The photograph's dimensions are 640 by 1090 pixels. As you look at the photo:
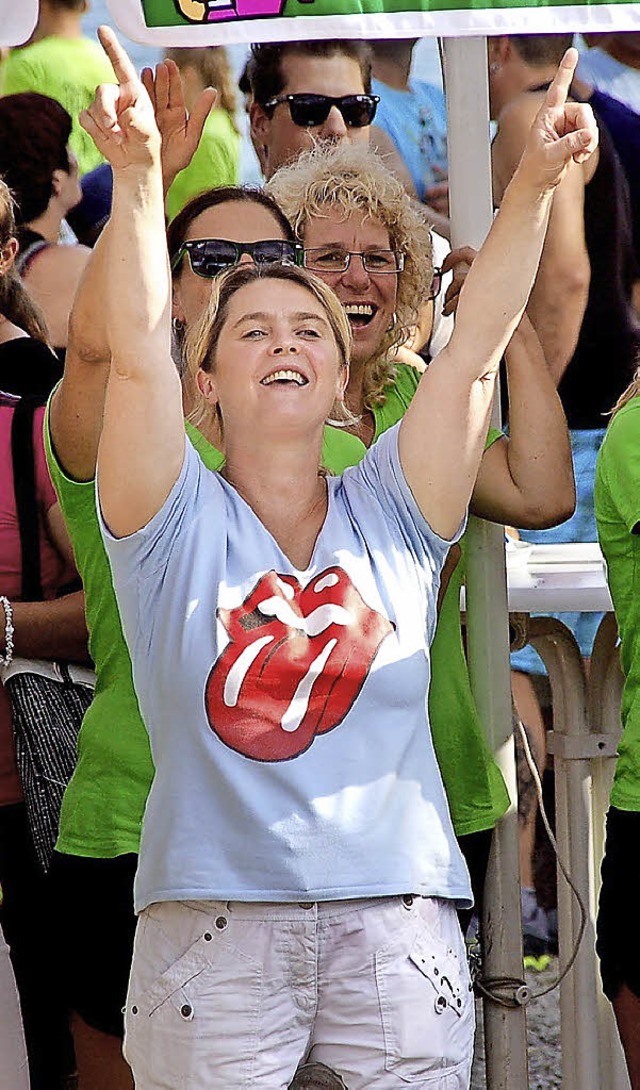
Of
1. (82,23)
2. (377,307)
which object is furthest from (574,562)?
(82,23)

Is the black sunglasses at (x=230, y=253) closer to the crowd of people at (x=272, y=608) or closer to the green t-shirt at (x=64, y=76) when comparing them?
the crowd of people at (x=272, y=608)

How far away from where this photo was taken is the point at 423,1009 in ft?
5.61

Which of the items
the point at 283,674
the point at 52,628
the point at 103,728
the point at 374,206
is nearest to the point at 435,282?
the point at 374,206

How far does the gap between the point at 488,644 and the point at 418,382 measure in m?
0.42

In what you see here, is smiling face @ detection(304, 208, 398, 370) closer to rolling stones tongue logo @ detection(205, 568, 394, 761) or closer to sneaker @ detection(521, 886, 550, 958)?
rolling stones tongue logo @ detection(205, 568, 394, 761)

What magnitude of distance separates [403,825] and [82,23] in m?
2.92

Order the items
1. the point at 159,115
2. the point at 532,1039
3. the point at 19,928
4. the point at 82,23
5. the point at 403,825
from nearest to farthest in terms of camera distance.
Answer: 1. the point at 403,825
2. the point at 159,115
3. the point at 19,928
4. the point at 532,1039
5. the point at 82,23

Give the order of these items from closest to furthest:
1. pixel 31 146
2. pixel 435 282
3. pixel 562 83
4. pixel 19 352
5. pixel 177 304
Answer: pixel 562 83, pixel 177 304, pixel 19 352, pixel 435 282, pixel 31 146

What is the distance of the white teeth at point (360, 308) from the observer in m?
2.46

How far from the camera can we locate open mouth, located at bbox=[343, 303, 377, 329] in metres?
2.46

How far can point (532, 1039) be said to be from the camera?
136 inches

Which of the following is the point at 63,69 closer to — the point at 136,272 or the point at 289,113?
the point at 289,113

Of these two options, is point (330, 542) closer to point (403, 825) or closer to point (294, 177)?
point (403, 825)

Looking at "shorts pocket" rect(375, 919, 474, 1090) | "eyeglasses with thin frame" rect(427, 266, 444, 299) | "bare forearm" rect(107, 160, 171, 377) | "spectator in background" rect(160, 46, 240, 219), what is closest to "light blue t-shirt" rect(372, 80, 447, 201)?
"spectator in background" rect(160, 46, 240, 219)
